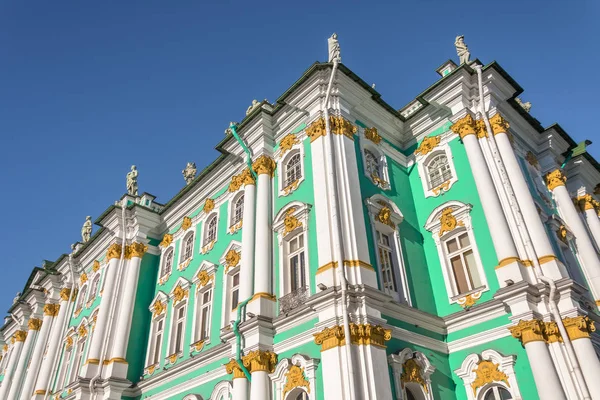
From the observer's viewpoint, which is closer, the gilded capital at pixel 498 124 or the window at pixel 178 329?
the gilded capital at pixel 498 124

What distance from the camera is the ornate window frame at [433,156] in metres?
16.8

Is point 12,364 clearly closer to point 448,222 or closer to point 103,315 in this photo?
point 103,315

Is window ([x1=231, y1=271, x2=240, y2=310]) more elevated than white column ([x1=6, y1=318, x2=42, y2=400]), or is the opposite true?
white column ([x1=6, y1=318, x2=42, y2=400])

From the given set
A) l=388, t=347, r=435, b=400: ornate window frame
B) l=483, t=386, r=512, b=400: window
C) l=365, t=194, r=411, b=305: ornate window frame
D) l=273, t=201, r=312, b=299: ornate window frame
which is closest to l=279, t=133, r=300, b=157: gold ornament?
l=273, t=201, r=312, b=299: ornate window frame

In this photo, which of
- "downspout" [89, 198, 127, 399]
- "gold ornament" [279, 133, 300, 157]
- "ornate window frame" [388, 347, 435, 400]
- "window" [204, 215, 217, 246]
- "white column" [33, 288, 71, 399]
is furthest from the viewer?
"white column" [33, 288, 71, 399]

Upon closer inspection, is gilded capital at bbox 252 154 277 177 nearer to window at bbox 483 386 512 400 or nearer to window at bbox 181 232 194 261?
window at bbox 181 232 194 261

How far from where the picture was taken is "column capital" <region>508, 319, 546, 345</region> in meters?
12.3

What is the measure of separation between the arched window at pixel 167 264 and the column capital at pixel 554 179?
16.5 meters

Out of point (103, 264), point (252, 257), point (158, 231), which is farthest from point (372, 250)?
point (103, 264)

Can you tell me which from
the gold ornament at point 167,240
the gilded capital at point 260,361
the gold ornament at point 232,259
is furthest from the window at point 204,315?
the gold ornament at point 167,240

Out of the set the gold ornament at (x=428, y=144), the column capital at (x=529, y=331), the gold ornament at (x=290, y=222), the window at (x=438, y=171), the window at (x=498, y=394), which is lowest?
the window at (x=498, y=394)

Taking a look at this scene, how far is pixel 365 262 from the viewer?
44.5 ft

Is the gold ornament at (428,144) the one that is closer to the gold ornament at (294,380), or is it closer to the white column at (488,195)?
the white column at (488,195)

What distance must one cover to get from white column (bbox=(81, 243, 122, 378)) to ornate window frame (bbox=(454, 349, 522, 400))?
1459 cm
